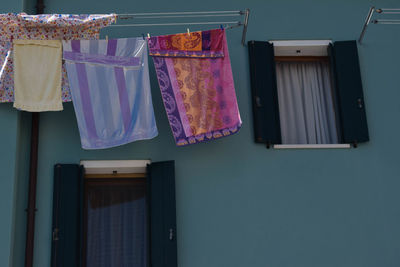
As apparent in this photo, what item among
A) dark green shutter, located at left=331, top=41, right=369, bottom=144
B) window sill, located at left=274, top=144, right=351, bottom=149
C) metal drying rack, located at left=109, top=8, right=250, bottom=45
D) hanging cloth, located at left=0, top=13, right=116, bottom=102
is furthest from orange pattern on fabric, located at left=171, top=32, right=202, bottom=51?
dark green shutter, located at left=331, top=41, right=369, bottom=144

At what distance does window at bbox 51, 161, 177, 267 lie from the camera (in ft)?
23.7

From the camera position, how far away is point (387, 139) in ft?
25.7

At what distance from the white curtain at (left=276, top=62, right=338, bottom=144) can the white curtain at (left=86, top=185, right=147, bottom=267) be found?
85.0 inches

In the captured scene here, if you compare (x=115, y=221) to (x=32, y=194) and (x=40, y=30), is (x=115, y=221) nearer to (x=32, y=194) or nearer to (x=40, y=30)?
(x=32, y=194)

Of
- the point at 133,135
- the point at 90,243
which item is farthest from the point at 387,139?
the point at 90,243

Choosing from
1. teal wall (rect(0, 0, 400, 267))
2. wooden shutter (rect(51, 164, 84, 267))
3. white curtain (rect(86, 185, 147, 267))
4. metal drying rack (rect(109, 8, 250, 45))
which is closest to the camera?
wooden shutter (rect(51, 164, 84, 267))

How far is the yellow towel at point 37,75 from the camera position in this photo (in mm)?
7383

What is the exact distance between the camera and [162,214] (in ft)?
24.1

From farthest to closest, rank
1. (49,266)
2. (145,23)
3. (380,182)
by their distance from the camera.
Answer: (145,23)
(380,182)
(49,266)

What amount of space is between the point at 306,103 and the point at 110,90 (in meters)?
2.70

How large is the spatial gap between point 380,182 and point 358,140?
59 centimetres

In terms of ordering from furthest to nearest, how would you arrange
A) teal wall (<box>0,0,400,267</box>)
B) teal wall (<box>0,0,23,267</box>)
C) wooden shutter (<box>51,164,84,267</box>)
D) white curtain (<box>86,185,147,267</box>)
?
1. white curtain (<box>86,185,147,267</box>)
2. teal wall (<box>0,0,400,267</box>)
3. wooden shutter (<box>51,164,84,267</box>)
4. teal wall (<box>0,0,23,267</box>)

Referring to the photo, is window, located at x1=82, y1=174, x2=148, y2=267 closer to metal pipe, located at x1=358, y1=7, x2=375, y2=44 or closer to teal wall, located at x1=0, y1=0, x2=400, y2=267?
teal wall, located at x1=0, y1=0, x2=400, y2=267

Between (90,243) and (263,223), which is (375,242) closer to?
(263,223)
